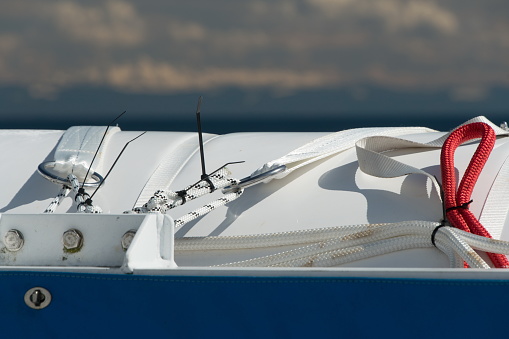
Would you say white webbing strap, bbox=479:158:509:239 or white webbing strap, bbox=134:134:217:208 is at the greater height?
white webbing strap, bbox=134:134:217:208

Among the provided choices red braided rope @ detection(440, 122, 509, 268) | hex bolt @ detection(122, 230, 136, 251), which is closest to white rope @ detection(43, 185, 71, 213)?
hex bolt @ detection(122, 230, 136, 251)

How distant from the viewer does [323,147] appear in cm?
218

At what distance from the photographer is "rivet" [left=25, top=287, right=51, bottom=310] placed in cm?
152

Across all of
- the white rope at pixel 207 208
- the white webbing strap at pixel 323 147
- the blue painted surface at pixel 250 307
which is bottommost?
the blue painted surface at pixel 250 307

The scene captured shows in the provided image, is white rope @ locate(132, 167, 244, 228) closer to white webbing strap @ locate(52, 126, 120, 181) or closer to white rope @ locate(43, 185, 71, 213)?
white rope @ locate(43, 185, 71, 213)

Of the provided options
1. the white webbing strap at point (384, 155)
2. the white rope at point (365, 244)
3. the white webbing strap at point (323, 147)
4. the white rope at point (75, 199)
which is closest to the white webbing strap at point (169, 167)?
the white rope at point (75, 199)

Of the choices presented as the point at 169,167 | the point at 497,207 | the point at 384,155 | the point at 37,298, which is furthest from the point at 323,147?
the point at 37,298

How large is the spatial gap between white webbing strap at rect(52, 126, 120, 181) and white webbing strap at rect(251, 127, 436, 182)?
1.59 feet

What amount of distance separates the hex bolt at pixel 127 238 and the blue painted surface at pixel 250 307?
104 mm

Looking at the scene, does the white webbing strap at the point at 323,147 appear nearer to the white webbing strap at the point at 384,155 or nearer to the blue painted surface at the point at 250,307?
the white webbing strap at the point at 384,155

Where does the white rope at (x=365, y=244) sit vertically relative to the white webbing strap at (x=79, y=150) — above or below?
below

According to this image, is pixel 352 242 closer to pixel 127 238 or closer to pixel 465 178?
pixel 465 178

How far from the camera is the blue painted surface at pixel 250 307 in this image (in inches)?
53.4

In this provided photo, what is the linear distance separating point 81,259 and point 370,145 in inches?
33.4
